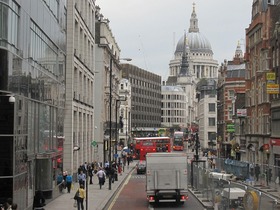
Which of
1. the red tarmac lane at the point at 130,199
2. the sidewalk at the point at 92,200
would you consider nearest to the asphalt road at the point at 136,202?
the red tarmac lane at the point at 130,199

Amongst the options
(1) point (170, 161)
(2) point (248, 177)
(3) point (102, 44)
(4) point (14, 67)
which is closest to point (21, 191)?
(4) point (14, 67)

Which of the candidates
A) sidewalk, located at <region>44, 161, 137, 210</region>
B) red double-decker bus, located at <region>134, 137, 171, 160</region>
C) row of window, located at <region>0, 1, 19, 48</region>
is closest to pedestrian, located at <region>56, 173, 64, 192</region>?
sidewalk, located at <region>44, 161, 137, 210</region>

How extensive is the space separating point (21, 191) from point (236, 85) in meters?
79.7

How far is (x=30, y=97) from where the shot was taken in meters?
29.2

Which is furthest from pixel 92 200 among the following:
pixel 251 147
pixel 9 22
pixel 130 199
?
pixel 251 147

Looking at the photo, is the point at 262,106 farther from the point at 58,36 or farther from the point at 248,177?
the point at 58,36

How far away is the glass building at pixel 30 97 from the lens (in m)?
24.4

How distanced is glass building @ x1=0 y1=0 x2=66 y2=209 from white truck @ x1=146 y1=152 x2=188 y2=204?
5731mm

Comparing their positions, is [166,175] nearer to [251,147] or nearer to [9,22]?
[9,22]

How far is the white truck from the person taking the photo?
32562 mm

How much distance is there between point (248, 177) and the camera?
48.1 metres

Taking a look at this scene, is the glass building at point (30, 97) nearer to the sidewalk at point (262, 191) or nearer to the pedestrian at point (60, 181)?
the pedestrian at point (60, 181)

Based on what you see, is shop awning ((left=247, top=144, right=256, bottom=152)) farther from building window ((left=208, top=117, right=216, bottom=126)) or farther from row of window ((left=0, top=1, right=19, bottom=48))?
building window ((left=208, top=117, right=216, bottom=126))

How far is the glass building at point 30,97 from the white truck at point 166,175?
Result: 5.73 meters
